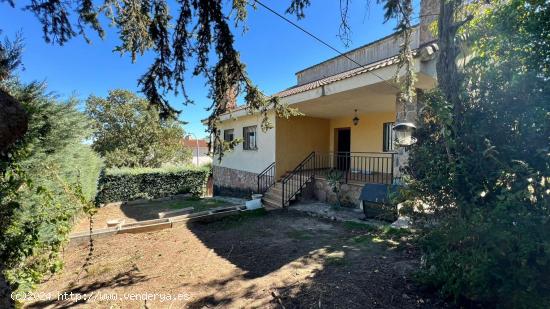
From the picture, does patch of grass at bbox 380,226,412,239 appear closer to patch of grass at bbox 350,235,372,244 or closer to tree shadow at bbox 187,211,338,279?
patch of grass at bbox 350,235,372,244

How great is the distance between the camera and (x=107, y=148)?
18.4m

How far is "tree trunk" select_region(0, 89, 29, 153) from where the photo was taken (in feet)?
5.58

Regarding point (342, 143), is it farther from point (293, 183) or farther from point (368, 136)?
point (293, 183)

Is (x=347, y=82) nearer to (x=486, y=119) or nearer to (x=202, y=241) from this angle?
(x=486, y=119)

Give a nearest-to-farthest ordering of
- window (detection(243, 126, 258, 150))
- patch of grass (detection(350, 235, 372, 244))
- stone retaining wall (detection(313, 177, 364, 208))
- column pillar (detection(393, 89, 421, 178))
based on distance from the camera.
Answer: patch of grass (detection(350, 235, 372, 244)), column pillar (detection(393, 89, 421, 178)), stone retaining wall (detection(313, 177, 364, 208)), window (detection(243, 126, 258, 150))

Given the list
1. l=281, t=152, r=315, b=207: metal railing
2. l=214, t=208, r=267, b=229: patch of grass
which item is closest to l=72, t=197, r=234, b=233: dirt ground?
l=214, t=208, r=267, b=229: patch of grass

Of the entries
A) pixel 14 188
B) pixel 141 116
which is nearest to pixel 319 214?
pixel 14 188

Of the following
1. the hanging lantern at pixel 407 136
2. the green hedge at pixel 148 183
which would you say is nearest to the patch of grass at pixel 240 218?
the hanging lantern at pixel 407 136

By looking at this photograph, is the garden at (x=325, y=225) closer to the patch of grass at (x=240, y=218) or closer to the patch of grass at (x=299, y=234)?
the patch of grass at (x=299, y=234)

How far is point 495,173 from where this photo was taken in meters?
2.38

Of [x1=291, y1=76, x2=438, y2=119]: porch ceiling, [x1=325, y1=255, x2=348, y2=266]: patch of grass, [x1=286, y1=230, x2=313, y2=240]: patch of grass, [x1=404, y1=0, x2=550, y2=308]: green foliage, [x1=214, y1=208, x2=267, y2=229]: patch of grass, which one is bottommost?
[x1=214, y1=208, x2=267, y2=229]: patch of grass

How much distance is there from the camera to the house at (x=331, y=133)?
6926 millimetres

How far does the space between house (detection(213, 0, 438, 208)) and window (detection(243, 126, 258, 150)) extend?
0.09 ft

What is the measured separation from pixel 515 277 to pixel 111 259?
6041mm
